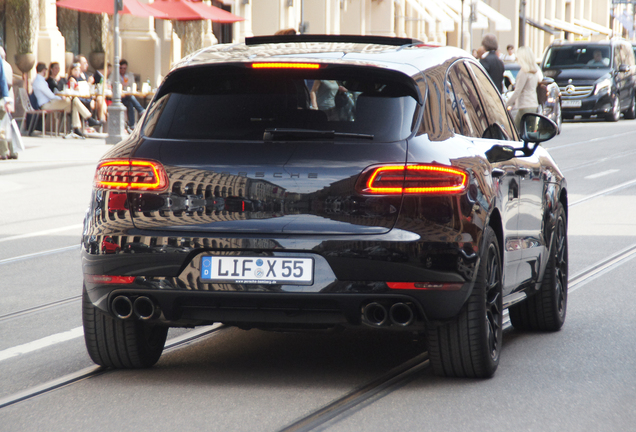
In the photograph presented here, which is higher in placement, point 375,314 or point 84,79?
point 84,79

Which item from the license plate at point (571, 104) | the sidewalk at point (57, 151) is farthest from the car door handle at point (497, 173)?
the license plate at point (571, 104)

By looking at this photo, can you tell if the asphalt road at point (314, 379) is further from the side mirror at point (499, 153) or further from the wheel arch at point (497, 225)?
the side mirror at point (499, 153)

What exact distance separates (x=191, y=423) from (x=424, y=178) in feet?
4.35

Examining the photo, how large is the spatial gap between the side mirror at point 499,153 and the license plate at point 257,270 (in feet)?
3.76

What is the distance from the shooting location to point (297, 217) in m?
4.69

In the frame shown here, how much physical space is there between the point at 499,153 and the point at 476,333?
97cm

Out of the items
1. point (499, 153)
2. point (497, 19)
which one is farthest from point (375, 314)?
point (497, 19)

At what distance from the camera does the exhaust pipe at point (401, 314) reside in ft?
15.5

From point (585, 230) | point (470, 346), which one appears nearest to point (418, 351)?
point (470, 346)

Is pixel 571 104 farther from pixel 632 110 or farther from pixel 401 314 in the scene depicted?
pixel 401 314

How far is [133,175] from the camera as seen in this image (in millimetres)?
4871

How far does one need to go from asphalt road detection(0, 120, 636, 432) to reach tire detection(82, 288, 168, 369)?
0.06m

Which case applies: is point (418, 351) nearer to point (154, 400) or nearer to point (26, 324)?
point (154, 400)

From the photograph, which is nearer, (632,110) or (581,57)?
(581,57)
